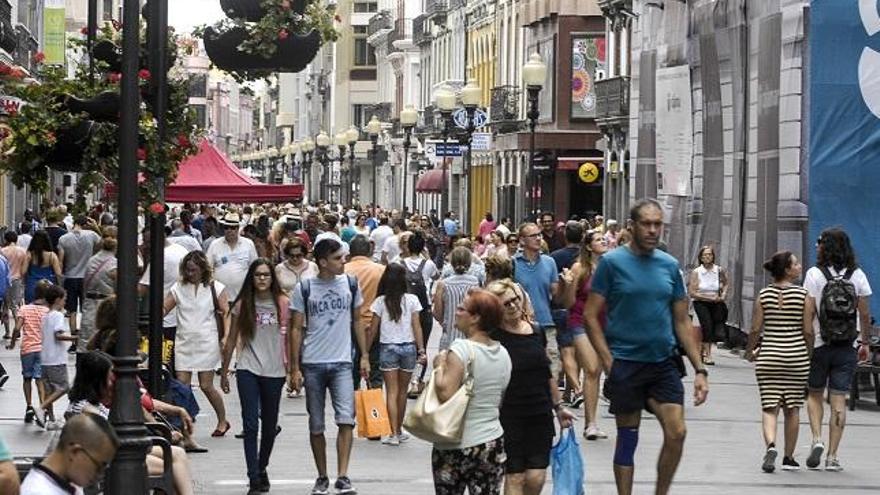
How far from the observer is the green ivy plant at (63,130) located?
13289 mm

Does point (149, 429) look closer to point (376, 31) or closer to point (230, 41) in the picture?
point (230, 41)

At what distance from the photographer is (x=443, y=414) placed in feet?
37.6

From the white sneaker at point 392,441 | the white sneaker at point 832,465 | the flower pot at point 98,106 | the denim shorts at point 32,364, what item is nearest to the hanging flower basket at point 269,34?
the flower pot at point 98,106

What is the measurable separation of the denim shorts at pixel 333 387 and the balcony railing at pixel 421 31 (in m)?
76.4

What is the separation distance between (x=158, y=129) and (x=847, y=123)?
15.1m

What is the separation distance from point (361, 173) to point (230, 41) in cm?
10551

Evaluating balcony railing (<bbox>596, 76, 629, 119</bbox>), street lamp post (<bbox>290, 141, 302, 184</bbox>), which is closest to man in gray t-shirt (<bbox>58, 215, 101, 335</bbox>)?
balcony railing (<bbox>596, 76, 629, 119</bbox>)

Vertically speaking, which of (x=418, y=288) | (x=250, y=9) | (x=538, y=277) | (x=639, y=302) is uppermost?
(x=250, y=9)

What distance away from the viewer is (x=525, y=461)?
12.4 m

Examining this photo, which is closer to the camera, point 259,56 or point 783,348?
point 259,56

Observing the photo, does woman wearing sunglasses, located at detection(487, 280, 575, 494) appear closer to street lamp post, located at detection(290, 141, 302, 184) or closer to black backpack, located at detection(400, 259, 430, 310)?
black backpack, located at detection(400, 259, 430, 310)

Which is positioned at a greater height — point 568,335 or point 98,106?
point 98,106

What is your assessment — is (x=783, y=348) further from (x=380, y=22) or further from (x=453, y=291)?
(x=380, y=22)

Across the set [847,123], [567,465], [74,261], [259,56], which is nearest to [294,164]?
[74,261]
